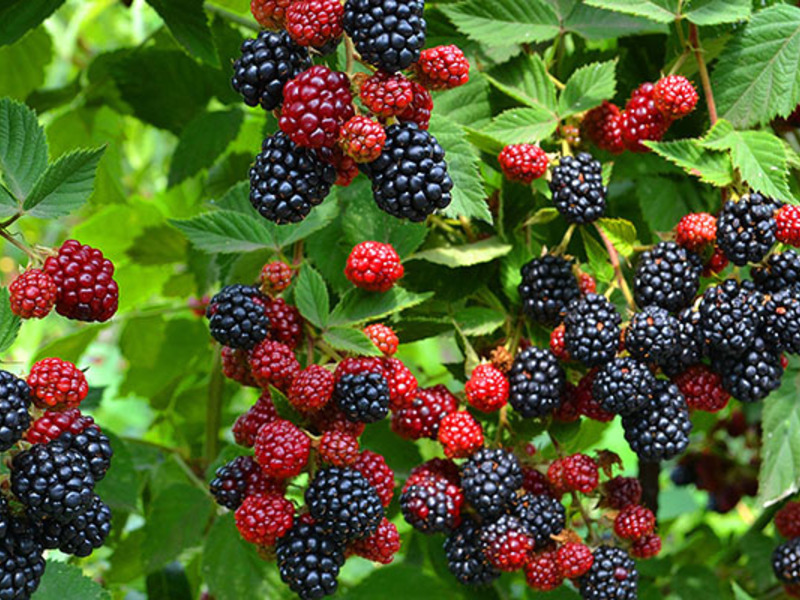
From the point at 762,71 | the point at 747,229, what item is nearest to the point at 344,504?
the point at 747,229

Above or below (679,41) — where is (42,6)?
above

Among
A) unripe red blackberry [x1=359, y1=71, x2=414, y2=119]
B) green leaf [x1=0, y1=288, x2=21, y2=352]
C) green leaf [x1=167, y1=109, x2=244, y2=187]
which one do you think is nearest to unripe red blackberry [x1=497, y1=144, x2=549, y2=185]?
unripe red blackberry [x1=359, y1=71, x2=414, y2=119]

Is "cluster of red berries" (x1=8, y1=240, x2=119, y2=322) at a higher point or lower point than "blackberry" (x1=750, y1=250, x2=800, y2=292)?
higher

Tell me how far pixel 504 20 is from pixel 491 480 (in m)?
0.74

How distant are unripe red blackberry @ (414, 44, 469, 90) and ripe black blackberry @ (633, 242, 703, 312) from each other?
0.40m

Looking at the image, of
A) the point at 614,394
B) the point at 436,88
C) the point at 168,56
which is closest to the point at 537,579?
the point at 614,394

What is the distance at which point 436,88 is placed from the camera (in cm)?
129

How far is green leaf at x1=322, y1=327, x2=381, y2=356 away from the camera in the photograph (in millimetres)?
1433

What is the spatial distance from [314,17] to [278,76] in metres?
0.09

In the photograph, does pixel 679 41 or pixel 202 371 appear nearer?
pixel 679 41

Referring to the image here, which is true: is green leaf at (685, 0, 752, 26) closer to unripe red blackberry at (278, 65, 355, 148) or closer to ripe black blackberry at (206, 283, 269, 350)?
unripe red blackberry at (278, 65, 355, 148)

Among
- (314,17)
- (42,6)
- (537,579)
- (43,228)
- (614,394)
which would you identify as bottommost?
(43,228)

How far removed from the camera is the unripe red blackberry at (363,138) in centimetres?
119

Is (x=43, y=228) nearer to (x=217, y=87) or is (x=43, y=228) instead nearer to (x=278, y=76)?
(x=217, y=87)
